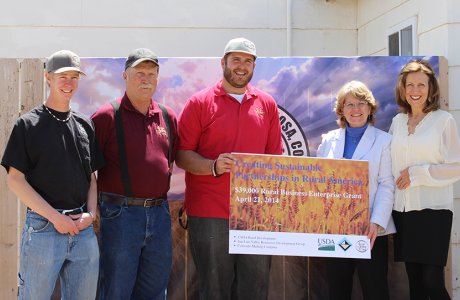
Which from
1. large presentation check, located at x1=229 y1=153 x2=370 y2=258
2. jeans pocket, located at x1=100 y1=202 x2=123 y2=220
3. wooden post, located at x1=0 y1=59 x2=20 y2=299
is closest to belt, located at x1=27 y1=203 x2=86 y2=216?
jeans pocket, located at x1=100 y1=202 x2=123 y2=220

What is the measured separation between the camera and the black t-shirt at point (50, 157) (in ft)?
10.4

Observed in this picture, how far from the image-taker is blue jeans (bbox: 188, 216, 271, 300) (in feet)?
12.2

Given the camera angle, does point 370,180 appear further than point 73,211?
Yes

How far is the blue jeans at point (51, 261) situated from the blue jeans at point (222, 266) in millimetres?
763

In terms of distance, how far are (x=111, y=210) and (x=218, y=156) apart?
799 millimetres

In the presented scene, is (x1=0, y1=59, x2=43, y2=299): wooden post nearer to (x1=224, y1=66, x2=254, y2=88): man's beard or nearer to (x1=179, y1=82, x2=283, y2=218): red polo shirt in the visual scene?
(x1=179, y1=82, x2=283, y2=218): red polo shirt

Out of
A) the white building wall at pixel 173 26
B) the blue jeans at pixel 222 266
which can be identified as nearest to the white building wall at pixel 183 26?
the white building wall at pixel 173 26

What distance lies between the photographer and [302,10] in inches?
285

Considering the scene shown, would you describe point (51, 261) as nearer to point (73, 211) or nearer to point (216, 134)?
point (73, 211)

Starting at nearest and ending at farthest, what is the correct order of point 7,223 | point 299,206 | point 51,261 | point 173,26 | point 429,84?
1. point 51,261
2. point 299,206
3. point 429,84
4. point 7,223
5. point 173,26

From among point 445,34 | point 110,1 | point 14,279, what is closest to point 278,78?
point 445,34

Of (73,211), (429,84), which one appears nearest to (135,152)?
(73,211)

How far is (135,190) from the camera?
354 centimetres

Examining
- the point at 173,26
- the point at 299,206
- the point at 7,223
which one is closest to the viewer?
the point at 299,206
